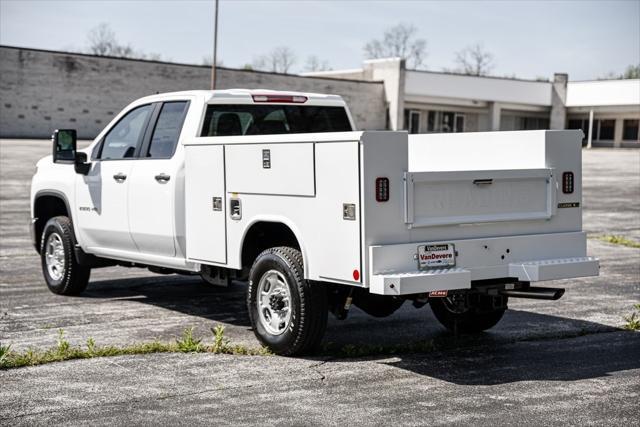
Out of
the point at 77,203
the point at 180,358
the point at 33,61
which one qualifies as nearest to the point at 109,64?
the point at 33,61

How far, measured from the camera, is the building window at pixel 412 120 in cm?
7169

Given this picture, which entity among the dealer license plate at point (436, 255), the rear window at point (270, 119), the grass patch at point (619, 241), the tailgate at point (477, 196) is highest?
the rear window at point (270, 119)

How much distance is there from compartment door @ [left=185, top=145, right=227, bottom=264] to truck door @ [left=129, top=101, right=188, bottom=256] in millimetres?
339

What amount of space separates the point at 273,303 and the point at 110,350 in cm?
141

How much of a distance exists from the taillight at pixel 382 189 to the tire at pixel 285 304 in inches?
39.9

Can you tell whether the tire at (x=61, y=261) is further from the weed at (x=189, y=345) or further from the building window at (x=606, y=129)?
the building window at (x=606, y=129)

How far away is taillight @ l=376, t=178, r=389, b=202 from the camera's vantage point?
6.89m

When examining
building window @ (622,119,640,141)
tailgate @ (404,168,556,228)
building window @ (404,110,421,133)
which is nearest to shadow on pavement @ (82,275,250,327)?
tailgate @ (404,168,556,228)

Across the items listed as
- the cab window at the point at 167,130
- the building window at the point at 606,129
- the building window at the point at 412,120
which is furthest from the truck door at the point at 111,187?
the building window at the point at 606,129

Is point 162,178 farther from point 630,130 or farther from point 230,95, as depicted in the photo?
point 630,130

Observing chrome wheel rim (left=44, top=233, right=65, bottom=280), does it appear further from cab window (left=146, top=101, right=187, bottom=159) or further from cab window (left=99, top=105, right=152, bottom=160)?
cab window (left=146, top=101, right=187, bottom=159)

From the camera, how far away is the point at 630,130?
242 ft

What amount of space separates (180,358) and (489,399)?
262 centimetres

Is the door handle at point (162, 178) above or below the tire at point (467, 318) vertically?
above
